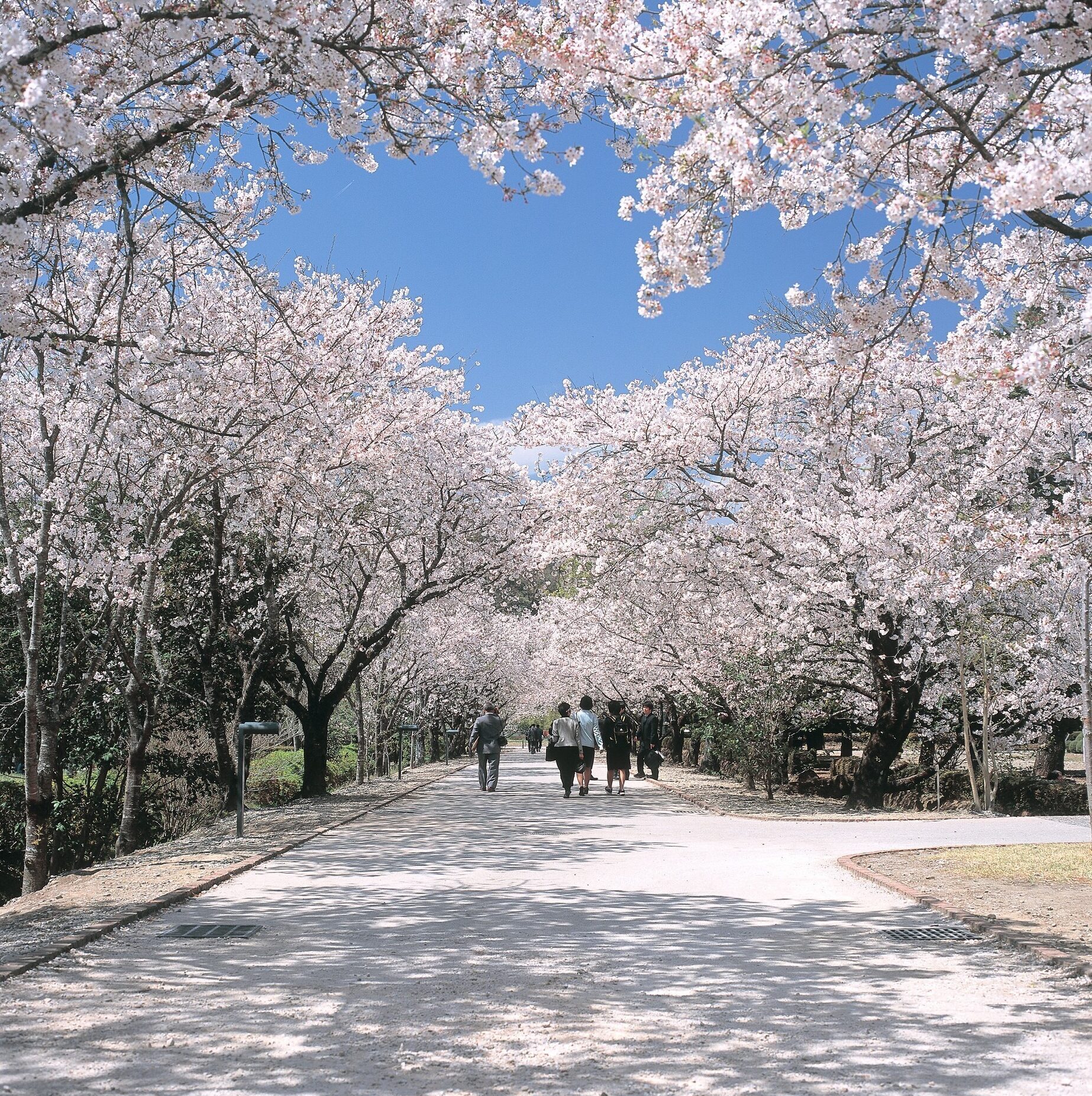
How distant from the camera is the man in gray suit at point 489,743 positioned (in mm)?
19688

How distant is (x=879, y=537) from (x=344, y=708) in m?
23.7

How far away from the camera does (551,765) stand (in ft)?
120

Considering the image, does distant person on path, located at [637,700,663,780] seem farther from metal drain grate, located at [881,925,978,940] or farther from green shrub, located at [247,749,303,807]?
metal drain grate, located at [881,925,978,940]

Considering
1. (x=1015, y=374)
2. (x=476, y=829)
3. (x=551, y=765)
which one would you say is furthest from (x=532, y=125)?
(x=551, y=765)

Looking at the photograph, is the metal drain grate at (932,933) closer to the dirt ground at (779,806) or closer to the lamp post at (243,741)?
the lamp post at (243,741)

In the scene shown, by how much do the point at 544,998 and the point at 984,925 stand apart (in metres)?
3.14

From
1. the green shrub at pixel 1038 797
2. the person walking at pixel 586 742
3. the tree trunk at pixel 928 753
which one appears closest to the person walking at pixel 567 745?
the person walking at pixel 586 742

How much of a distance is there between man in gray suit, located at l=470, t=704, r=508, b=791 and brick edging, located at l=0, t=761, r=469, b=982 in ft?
24.4

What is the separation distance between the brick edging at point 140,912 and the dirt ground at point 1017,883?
5.44 meters

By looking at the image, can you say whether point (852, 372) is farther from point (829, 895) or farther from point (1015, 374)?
point (829, 895)

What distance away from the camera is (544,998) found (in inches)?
192

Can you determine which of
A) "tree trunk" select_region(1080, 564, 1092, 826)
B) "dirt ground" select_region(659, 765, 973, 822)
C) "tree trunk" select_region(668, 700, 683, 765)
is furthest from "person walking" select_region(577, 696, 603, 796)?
"tree trunk" select_region(668, 700, 683, 765)

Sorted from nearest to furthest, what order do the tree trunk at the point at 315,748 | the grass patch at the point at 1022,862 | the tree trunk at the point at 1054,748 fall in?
the grass patch at the point at 1022,862 < the tree trunk at the point at 315,748 < the tree trunk at the point at 1054,748

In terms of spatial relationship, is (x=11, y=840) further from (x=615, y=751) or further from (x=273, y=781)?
(x=615, y=751)
